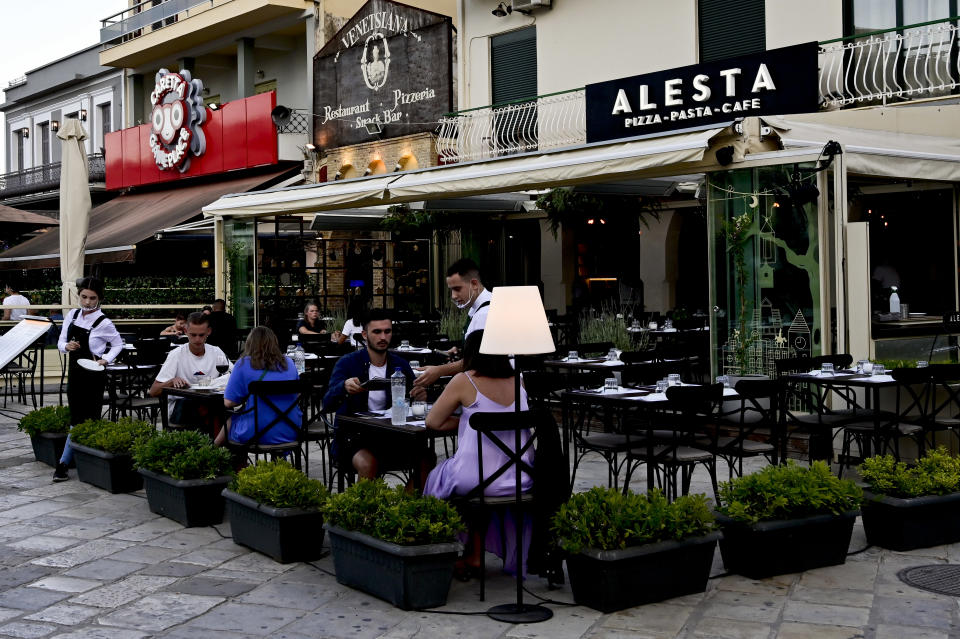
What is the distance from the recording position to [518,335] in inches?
212

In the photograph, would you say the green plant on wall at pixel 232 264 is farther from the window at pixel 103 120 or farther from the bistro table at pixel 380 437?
the window at pixel 103 120

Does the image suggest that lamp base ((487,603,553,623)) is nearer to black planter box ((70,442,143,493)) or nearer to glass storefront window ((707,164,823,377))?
black planter box ((70,442,143,493))

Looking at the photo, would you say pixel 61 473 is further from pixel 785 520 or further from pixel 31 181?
pixel 31 181

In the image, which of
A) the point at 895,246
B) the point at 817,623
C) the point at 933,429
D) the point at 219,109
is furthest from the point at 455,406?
the point at 219,109

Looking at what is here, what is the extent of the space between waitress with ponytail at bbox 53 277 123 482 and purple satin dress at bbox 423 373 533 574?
405 centimetres

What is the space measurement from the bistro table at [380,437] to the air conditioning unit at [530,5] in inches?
474

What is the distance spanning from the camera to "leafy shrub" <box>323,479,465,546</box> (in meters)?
5.38

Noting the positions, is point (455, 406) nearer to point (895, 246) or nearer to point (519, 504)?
point (519, 504)

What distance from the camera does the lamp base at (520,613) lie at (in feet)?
17.2

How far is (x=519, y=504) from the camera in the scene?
5543mm

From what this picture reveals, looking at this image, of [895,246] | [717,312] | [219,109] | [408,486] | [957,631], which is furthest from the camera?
[219,109]

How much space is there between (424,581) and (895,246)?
11.4 meters

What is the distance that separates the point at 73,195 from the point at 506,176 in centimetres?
643

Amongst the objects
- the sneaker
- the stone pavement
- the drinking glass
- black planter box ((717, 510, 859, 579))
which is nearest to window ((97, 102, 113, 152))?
the sneaker
